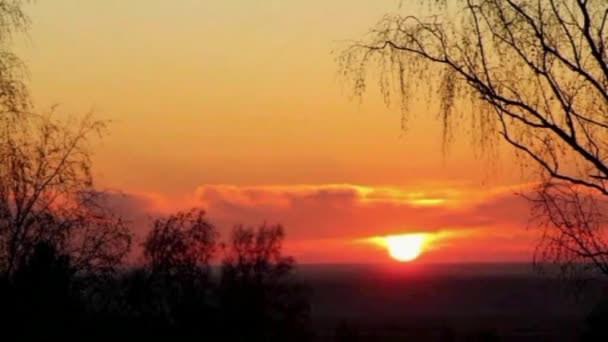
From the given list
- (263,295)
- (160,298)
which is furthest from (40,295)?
(263,295)

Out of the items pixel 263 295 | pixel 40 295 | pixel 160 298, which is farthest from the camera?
pixel 263 295

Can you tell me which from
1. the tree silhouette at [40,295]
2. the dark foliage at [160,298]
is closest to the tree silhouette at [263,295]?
the dark foliage at [160,298]

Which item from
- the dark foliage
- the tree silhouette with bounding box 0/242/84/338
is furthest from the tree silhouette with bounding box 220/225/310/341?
the tree silhouette with bounding box 0/242/84/338

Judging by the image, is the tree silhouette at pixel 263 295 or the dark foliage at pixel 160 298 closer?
the dark foliage at pixel 160 298

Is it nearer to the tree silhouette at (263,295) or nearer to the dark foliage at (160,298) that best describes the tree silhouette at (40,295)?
the dark foliage at (160,298)

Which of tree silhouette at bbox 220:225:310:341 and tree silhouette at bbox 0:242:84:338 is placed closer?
tree silhouette at bbox 0:242:84:338

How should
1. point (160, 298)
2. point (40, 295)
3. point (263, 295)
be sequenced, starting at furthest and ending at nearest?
point (263, 295)
point (160, 298)
point (40, 295)

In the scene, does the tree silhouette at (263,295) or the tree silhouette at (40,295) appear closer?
the tree silhouette at (40,295)

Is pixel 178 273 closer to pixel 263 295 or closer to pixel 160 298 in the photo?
pixel 160 298

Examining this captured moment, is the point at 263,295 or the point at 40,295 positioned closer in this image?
the point at 40,295

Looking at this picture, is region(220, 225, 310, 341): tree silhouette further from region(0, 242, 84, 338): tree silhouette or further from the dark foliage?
region(0, 242, 84, 338): tree silhouette

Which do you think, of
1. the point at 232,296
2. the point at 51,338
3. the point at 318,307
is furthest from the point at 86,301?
the point at 318,307

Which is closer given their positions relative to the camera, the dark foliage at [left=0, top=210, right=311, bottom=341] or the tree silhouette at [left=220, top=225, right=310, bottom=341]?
the dark foliage at [left=0, top=210, right=311, bottom=341]

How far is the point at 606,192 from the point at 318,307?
177478mm
